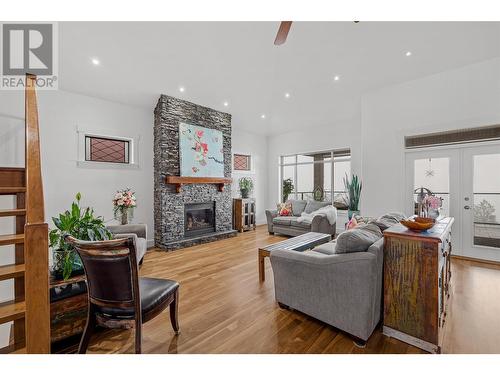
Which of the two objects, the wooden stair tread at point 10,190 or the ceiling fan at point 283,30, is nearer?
the wooden stair tread at point 10,190

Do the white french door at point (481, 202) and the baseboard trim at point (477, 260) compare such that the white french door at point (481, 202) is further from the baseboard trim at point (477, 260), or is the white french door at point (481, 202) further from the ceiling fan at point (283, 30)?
the ceiling fan at point (283, 30)

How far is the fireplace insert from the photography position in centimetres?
531

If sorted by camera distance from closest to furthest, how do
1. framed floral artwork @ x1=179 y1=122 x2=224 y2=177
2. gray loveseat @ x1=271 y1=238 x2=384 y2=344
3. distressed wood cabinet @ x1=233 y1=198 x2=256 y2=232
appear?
gray loveseat @ x1=271 y1=238 x2=384 y2=344, framed floral artwork @ x1=179 y1=122 x2=224 y2=177, distressed wood cabinet @ x1=233 y1=198 x2=256 y2=232

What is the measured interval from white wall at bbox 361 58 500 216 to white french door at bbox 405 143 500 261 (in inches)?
17.0

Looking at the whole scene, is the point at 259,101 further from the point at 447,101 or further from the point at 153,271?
the point at 153,271

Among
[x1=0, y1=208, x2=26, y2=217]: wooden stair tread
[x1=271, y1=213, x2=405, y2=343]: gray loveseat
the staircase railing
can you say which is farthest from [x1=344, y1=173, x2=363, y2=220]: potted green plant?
[x1=0, y1=208, x2=26, y2=217]: wooden stair tread

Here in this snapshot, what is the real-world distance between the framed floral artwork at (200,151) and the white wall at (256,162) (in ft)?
4.09

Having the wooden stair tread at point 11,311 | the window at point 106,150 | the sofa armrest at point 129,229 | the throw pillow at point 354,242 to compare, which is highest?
the window at point 106,150

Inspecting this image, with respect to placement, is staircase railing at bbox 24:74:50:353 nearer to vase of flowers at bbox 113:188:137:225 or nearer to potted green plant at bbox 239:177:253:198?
vase of flowers at bbox 113:188:137:225

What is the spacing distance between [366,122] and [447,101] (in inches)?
54.0

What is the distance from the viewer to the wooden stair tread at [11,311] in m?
1.48

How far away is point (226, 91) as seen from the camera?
4.96 m

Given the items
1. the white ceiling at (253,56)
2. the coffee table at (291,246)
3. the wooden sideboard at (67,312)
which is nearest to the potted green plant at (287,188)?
the white ceiling at (253,56)

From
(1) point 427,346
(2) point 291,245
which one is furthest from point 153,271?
(1) point 427,346
